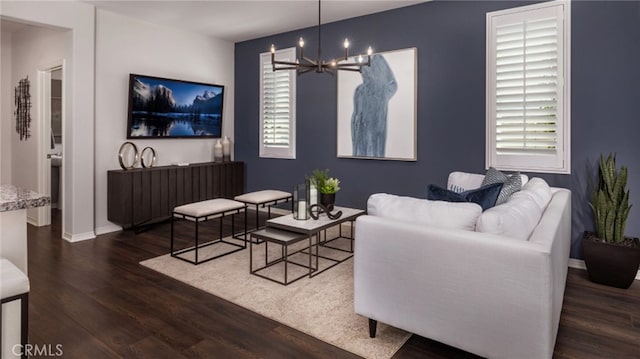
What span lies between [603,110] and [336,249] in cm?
284

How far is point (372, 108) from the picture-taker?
5016 mm

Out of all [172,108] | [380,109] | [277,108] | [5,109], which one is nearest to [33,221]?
[5,109]

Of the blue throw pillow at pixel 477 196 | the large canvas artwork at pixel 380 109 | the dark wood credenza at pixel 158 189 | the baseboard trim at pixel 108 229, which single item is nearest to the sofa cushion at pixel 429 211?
the blue throw pillow at pixel 477 196

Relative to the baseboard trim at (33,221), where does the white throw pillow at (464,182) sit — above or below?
above

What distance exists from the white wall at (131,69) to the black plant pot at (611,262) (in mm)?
5113

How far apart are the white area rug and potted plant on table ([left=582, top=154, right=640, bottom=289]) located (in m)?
1.99

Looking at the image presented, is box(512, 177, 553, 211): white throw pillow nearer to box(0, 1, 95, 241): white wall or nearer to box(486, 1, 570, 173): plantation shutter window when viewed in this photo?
box(486, 1, 570, 173): plantation shutter window

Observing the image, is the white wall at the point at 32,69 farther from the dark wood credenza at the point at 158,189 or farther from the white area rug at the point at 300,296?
the white area rug at the point at 300,296

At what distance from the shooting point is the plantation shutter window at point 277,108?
19.3 feet

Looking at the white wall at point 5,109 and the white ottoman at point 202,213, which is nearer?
the white ottoman at point 202,213

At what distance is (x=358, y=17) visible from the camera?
5.11 m

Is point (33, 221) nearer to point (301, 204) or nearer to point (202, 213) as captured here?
point (202, 213)

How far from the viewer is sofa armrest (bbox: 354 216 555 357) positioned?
5.68ft

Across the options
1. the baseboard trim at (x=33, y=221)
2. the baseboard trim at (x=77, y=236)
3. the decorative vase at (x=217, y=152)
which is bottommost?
the baseboard trim at (x=77, y=236)
